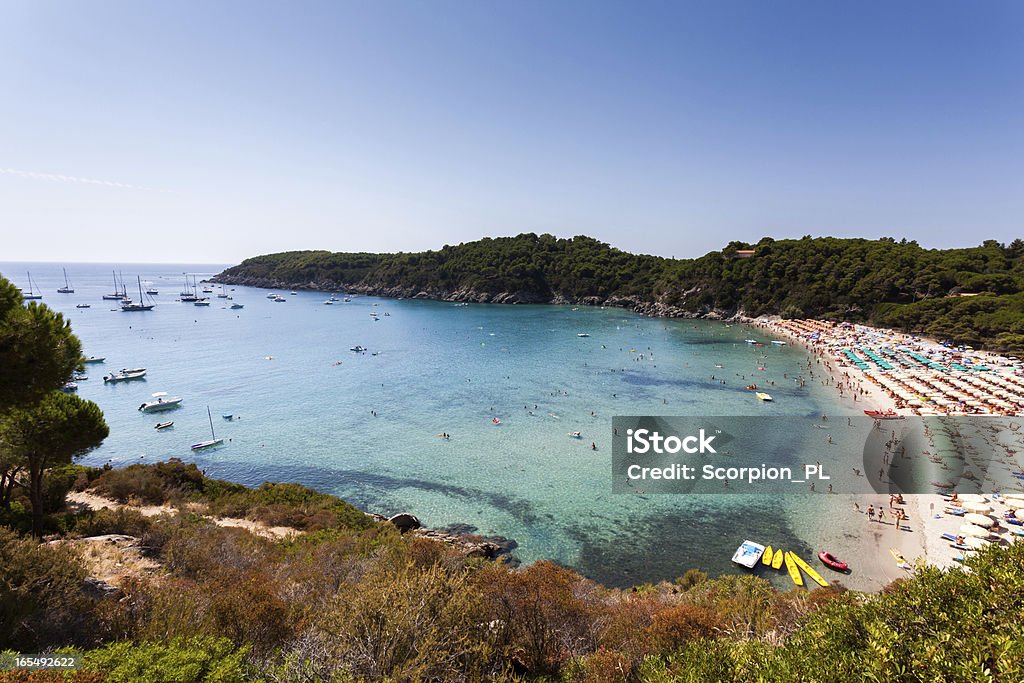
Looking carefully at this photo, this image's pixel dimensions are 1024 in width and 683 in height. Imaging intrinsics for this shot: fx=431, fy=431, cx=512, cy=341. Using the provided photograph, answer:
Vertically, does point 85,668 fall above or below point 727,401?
above

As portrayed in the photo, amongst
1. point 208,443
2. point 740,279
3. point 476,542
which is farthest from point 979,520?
point 740,279

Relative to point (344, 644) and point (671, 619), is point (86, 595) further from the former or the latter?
point (671, 619)

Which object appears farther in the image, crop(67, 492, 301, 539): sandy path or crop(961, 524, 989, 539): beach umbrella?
crop(961, 524, 989, 539): beach umbrella

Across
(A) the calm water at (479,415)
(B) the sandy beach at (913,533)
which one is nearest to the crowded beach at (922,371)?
(A) the calm water at (479,415)

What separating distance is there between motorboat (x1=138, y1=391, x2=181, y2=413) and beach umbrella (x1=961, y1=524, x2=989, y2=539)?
5561 centimetres

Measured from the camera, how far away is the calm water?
73.4ft

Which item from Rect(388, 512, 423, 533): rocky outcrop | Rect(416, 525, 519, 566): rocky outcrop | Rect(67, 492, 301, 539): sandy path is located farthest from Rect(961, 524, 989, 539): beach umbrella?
Rect(67, 492, 301, 539): sandy path

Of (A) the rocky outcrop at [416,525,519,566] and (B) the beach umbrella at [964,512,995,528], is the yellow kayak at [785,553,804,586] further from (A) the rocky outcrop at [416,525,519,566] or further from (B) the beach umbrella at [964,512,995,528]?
(A) the rocky outcrop at [416,525,519,566]

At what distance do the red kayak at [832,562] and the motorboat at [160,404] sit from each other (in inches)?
1946

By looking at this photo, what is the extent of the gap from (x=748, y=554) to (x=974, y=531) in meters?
10.6

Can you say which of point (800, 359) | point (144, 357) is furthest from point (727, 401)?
point (144, 357)

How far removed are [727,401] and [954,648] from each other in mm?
38753

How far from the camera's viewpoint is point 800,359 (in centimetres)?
5734

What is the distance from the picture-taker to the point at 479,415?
1523 inches
